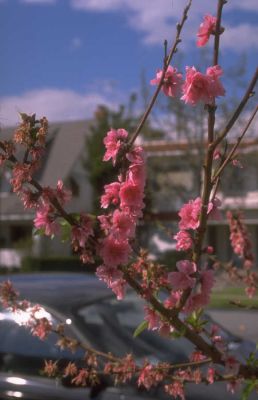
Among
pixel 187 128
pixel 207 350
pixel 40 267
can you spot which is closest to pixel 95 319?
pixel 207 350

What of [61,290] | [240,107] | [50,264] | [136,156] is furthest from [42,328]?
[50,264]

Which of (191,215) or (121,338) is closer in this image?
(191,215)

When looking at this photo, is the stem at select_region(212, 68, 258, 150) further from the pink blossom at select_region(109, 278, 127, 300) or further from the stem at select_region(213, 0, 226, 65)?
the pink blossom at select_region(109, 278, 127, 300)

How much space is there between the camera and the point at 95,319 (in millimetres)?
4562

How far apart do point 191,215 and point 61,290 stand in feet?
10.1

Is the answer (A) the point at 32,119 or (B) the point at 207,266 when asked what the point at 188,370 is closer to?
(B) the point at 207,266

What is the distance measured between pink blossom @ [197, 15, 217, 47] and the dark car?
2.28m

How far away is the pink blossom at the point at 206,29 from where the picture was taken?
1.86m

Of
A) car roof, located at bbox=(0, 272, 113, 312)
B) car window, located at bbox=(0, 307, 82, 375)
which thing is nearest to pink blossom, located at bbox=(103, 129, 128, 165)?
car window, located at bbox=(0, 307, 82, 375)

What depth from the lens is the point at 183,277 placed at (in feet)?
5.75

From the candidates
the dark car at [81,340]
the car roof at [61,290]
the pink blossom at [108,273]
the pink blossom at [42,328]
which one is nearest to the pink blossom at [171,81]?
the pink blossom at [108,273]

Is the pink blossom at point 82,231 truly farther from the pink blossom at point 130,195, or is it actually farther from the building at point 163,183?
the building at point 163,183

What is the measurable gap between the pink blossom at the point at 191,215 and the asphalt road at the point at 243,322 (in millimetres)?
3154

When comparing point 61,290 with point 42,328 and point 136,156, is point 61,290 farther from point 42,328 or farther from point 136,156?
point 136,156
